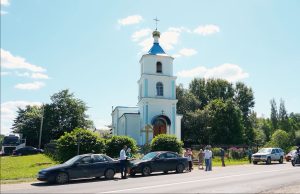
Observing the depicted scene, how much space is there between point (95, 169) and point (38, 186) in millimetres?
3318

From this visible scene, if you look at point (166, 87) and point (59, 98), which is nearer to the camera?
point (166, 87)

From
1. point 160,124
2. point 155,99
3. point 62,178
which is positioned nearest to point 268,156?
point 160,124

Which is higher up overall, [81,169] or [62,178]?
[81,169]

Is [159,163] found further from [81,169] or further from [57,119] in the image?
[57,119]

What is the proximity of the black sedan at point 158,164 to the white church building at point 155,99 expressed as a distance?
16.4 meters

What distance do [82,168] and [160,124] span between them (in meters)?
23.1

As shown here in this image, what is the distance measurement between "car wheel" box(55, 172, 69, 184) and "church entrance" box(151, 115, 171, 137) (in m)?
23.0

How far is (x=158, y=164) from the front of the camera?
20.4m

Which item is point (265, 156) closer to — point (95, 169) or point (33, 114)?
point (95, 169)

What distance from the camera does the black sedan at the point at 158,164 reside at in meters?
19.7

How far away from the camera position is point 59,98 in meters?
64.3

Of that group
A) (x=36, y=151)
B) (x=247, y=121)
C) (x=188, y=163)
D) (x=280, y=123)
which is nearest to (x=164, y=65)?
(x=188, y=163)

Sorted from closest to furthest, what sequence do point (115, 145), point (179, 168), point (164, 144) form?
point (179, 168) → point (115, 145) → point (164, 144)

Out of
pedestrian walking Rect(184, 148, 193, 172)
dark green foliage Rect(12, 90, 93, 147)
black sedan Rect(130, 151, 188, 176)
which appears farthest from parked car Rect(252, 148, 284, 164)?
dark green foliage Rect(12, 90, 93, 147)
